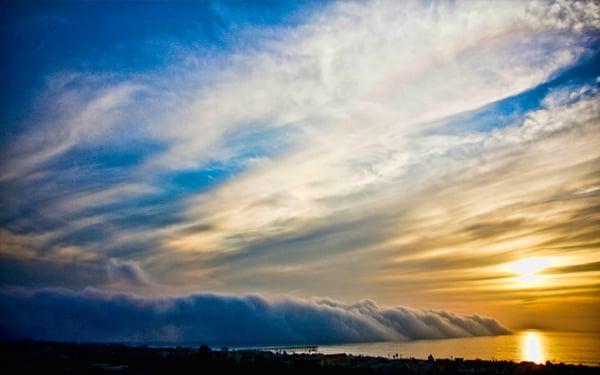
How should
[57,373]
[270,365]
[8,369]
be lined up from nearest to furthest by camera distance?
[57,373]
[8,369]
[270,365]

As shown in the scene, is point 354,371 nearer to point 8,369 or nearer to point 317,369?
point 317,369

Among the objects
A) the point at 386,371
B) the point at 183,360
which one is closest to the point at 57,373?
the point at 183,360

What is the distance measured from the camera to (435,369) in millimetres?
153000

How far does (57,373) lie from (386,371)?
10205cm

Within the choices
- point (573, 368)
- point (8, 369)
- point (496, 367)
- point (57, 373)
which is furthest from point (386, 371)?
point (8, 369)

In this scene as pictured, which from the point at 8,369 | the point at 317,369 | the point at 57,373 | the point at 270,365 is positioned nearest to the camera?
the point at 57,373

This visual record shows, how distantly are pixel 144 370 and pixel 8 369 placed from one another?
137 feet

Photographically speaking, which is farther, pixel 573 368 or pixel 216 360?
pixel 216 360

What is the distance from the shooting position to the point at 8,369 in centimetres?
14412

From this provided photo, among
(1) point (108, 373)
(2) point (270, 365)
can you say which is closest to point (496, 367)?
(2) point (270, 365)

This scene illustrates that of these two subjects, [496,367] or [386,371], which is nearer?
[386,371]

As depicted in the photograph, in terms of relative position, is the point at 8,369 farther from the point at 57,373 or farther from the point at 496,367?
the point at 496,367

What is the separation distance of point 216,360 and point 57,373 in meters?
57.3

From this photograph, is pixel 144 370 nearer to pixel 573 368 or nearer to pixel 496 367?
pixel 496 367
